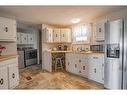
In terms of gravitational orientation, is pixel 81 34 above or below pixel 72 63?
above

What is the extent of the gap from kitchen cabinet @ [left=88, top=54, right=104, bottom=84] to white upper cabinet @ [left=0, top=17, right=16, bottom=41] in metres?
2.33

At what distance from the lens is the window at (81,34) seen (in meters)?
4.39

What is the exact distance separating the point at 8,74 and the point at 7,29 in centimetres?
118

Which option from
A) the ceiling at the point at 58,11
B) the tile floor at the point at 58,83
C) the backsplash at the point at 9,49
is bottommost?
the tile floor at the point at 58,83

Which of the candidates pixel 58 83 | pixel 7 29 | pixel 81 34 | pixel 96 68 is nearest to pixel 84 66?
pixel 96 68

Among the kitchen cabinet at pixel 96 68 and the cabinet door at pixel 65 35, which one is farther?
the cabinet door at pixel 65 35

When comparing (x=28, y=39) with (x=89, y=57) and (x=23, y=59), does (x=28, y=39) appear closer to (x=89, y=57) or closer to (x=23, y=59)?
(x=23, y=59)

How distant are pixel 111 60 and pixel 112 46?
0.31 meters

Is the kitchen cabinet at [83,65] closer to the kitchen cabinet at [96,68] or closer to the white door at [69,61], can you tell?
the kitchen cabinet at [96,68]

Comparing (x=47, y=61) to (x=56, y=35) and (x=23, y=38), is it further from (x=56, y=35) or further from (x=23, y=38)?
(x=23, y=38)

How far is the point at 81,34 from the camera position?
464 cm

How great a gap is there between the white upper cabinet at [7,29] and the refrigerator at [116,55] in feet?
8.07

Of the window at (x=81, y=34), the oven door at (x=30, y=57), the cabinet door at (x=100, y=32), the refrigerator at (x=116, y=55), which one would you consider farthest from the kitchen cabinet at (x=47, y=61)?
the refrigerator at (x=116, y=55)
